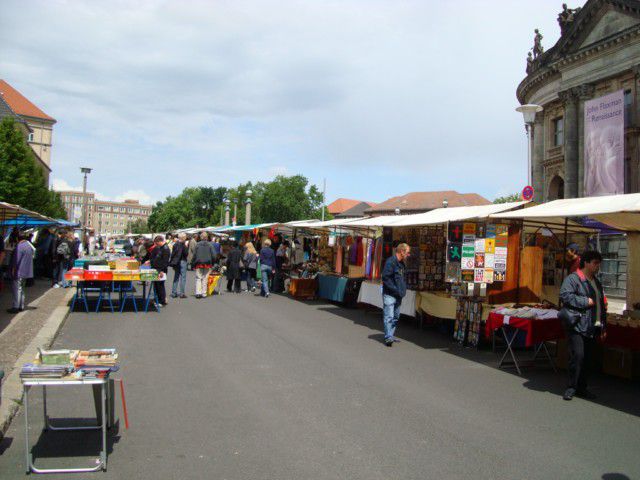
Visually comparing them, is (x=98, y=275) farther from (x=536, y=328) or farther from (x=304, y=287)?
(x=536, y=328)

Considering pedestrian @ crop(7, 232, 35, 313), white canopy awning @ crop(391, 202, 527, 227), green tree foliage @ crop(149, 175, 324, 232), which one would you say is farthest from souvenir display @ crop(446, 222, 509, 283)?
green tree foliage @ crop(149, 175, 324, 232)

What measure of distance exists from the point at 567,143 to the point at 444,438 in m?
36.7

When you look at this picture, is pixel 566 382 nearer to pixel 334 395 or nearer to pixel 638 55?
pixel 334 395

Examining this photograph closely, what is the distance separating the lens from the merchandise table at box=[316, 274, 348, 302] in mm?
16000

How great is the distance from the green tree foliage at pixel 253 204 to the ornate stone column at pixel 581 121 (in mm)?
77165

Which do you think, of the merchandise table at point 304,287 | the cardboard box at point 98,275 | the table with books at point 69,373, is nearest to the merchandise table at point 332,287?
the merchandise table at point 304,287

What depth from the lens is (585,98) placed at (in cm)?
3588

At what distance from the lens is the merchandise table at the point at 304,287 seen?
17.7 meters

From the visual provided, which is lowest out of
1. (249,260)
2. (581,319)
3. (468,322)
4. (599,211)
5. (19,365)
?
(19,365)

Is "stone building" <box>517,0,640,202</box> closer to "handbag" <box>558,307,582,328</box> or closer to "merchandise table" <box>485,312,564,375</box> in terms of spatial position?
"merchandise table" <box>485,312,564,375</box>

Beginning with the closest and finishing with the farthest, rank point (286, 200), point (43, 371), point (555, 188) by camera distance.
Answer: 1. point (43, 371)
2. point (555, 188)
3. point (286, 200)

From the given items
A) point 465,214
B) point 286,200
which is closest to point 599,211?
point 465,214

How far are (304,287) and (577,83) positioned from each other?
90.5 feet

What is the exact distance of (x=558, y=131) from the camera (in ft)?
133
